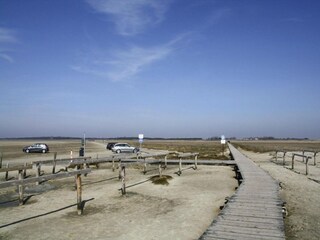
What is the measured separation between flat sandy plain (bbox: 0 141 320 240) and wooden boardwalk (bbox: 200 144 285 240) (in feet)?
2.21

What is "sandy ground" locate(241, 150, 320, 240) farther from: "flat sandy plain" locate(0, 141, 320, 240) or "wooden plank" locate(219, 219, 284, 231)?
"wooden plank" locate(219, 219, 284, 231)

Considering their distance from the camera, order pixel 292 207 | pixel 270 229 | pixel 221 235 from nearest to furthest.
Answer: pixel 221 235 → pixel 270 229 → pixel 292 207

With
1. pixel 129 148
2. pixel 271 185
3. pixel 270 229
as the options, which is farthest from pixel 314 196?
pixel 129 148

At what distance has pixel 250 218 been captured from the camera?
30.0 ft

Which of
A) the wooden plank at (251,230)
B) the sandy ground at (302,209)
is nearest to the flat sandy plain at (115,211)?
the wooden plank at (251,230)

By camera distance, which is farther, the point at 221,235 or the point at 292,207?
the point at 292,207

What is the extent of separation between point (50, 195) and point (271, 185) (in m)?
9.82

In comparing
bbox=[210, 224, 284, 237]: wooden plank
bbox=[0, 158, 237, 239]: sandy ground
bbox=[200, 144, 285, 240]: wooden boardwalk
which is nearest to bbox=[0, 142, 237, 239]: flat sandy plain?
bbox=[0, 158, 237, 239]: sandy ground

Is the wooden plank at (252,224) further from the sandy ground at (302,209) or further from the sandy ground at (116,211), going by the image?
the sandy ground at (116,211)

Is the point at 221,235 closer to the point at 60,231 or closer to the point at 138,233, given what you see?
the point at 138,233

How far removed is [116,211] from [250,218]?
200 inches

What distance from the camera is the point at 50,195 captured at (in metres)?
15.6

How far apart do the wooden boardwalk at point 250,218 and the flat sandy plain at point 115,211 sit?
93cm

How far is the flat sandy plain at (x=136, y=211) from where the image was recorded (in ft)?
31.3
